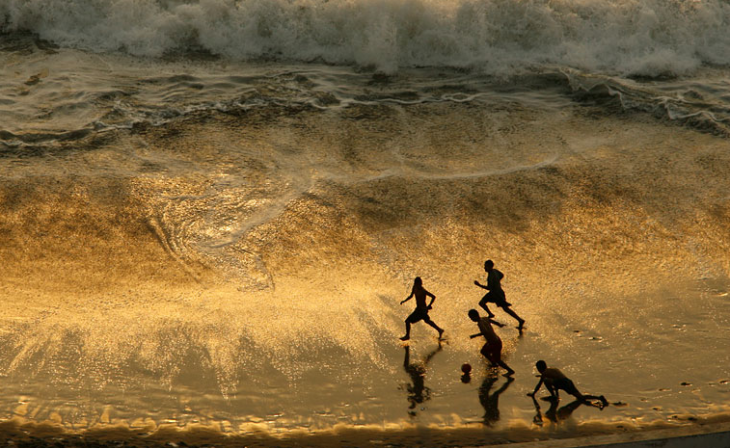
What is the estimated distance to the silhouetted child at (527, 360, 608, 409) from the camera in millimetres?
8055

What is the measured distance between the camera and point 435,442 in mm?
7527

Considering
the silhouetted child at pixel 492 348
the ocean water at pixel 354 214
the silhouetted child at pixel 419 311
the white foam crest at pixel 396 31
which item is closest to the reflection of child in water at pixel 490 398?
the ocean water at pixel 354 214

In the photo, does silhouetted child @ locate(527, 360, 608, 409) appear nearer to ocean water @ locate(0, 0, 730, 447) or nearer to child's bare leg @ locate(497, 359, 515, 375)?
ocean water @ locate(0, 0, 730, 447)

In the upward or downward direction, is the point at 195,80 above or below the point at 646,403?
above

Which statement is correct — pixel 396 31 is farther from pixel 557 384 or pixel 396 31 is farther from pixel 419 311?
pixel 557 384

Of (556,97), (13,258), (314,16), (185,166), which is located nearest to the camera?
(13,258)

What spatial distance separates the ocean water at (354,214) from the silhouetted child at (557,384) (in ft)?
0.45

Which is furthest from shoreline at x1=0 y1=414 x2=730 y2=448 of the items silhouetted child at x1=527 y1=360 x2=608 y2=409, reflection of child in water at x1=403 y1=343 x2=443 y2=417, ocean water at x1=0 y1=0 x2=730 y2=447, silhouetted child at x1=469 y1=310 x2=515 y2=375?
silhouetted child at x1=469 y1=310 x2=515 y2=375

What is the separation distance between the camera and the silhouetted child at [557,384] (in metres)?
8.05

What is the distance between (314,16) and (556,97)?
7.04m

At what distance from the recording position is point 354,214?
12.5m

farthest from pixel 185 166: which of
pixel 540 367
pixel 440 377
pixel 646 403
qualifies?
pixel 646 403

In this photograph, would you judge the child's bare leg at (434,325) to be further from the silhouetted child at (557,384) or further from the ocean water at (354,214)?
the silhouetted child at (557,384)

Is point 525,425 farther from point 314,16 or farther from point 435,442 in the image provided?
point 314,16
